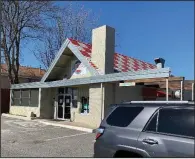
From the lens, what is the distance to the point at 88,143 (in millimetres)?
11602

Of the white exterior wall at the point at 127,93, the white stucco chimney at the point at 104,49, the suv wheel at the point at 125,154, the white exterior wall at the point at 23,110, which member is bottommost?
the white exterior wall at the point at 23,110

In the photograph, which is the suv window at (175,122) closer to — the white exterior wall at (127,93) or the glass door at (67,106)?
the white exterior wall at (127,93)

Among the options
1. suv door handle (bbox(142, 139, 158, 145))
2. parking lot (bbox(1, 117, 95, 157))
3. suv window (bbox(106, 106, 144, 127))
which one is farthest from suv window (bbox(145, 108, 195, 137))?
parking lot (bbox(1, 117, 95, 157))

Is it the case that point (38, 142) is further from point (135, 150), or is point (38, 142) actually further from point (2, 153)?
point (135, 150)

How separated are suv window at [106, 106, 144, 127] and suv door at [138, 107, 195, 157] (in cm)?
42

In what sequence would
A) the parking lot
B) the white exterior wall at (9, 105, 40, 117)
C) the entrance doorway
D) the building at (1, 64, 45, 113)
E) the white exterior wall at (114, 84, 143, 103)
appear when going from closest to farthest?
the parking lot, the white exterior wall at (114, 84, 143, 103), the entrance doorway, the white exterior wall at (9, 105, 40, 117), the building at (1, 64, 45, 113)

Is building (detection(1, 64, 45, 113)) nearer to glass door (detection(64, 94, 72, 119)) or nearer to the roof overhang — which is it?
the roof overhang

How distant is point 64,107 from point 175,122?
1647 centimetres

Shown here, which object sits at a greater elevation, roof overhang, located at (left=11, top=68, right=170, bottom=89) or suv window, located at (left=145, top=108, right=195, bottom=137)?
roof overhang, located at (left=11, top=68, right=170, bottom=89)

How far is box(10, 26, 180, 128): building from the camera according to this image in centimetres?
1592

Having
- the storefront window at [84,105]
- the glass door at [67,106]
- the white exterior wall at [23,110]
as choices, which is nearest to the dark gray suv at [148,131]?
the storefront window at [84,105]

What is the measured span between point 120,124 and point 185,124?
137 cm

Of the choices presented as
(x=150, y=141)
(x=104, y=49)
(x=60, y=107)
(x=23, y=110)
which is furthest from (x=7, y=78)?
(x=150, y=141)

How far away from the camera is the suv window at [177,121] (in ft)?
14.8
